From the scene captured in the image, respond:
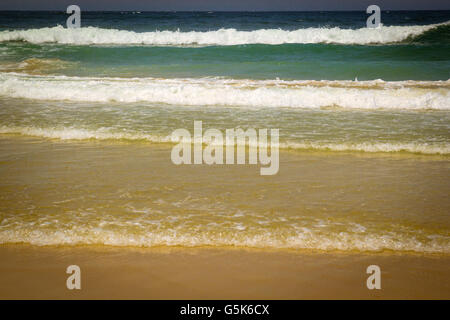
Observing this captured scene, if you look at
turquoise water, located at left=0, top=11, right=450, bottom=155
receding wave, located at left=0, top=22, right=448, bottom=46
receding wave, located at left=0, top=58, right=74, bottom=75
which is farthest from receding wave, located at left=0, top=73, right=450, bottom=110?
receding wave, located at left=0, top=22, right=448, bottom=46

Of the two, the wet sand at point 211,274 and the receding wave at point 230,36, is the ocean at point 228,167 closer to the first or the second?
the wet sand at point 211,274

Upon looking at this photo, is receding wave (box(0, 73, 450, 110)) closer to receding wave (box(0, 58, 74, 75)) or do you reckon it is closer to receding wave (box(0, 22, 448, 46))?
receding wave (box(0, 58, 74, 75))

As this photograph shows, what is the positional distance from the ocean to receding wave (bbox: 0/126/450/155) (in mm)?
28

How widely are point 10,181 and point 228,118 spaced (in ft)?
13.9

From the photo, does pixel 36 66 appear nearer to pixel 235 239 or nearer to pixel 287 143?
pixel 287 143

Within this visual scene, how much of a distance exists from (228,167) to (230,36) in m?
19.3

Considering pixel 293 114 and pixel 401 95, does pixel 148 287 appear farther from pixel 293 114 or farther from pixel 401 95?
pixel 401 95

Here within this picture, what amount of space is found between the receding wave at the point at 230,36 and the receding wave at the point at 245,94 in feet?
39.3

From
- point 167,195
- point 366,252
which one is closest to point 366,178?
point 366,252

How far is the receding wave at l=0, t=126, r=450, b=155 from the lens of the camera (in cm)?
601

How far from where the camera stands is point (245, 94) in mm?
9625

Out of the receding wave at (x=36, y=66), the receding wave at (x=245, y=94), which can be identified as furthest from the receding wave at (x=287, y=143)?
the receding wave at (x=36, y=66)

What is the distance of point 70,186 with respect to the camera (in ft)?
15.3

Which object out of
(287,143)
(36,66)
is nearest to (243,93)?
(287,143)
